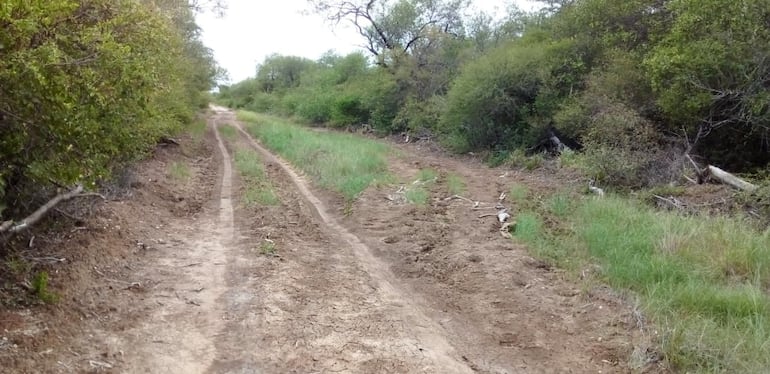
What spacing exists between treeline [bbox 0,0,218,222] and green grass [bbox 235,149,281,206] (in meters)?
4.33

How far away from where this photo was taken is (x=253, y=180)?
13.6 metres

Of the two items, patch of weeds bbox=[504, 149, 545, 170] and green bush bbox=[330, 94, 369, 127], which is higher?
green bush bbox=[330, 94, 369, 127]

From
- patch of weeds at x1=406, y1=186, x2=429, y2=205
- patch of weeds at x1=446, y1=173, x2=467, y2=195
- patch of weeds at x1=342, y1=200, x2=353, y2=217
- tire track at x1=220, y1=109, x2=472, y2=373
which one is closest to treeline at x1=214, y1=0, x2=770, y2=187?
patch of weeds at x1=446, y1=173, x2=467, y2=195

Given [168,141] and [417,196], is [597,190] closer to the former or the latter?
[417,196]

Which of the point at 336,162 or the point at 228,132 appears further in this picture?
the point at 228,132

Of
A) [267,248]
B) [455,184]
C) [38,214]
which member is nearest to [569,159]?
[455,184]

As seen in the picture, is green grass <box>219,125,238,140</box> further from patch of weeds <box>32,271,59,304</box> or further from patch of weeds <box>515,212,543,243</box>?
patch of weeds <box>32,271,59,304</box>

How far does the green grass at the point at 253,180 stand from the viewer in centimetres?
1079

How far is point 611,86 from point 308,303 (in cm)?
1085

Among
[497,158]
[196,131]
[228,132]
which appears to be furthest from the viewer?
[228,132]

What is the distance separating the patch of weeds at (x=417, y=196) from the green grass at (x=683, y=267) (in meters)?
2.17

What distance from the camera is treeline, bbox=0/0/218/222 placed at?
4.42m

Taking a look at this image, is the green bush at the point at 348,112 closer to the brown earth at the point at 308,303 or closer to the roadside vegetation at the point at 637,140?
the roadside vegetation at the point at 637,140

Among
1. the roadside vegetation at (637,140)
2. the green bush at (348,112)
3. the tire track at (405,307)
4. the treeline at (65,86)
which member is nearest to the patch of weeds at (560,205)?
the roadside vegetation at (637,140)
